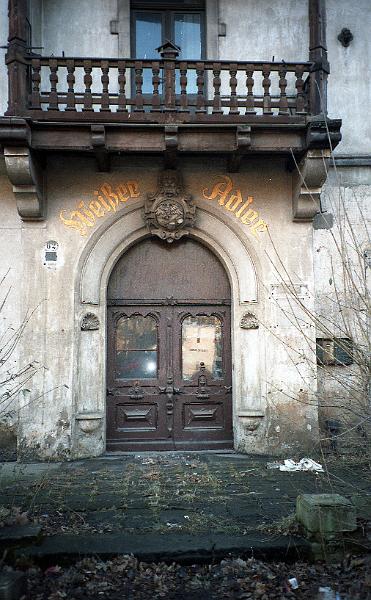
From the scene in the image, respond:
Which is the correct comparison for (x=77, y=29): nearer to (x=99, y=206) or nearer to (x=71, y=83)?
(x=71, y=83)

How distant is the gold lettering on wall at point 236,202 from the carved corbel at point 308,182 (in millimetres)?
557

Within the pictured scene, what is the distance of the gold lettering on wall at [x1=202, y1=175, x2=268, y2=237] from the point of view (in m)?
8.09

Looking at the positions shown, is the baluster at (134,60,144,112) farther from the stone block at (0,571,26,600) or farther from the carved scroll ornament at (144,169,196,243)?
the stone block at (0,571,26,600)

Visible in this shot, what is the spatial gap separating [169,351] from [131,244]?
1693 millimetres

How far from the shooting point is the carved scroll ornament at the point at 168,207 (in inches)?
314

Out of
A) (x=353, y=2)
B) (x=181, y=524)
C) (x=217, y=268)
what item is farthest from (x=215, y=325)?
(x=353, y=2)

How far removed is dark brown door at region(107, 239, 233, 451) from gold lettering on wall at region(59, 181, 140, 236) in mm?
750

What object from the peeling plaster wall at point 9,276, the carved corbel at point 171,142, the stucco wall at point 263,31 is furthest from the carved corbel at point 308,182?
the peeling plaster wall at point 9,276

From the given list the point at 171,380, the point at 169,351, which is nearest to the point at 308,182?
the point at 169,351

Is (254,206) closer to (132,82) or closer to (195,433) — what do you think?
(132,82)

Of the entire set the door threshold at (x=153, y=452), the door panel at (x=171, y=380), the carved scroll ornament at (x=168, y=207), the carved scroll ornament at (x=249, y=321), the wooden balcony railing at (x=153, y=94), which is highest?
the wooden balcony railing at (x=153, y=94)

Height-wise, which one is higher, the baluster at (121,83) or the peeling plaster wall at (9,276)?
the baluster at (121,83)

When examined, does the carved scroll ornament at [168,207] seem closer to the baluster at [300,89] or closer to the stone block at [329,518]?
the baluster at [300,89]

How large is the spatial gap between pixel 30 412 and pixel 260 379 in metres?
3.25
